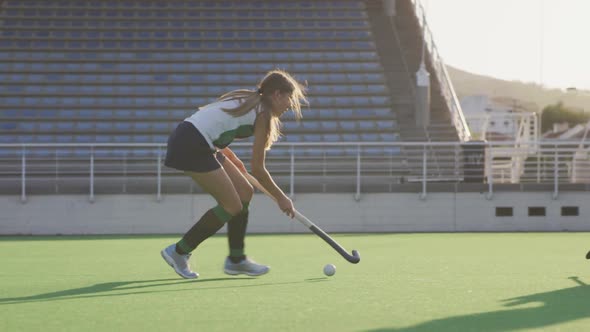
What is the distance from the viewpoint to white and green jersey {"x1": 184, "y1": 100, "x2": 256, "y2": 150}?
4906 mm

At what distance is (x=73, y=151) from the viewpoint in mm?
16250

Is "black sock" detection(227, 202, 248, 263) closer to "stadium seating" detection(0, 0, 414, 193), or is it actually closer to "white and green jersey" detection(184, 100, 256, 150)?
"white and green jersey" detection(184, 100, 256, 150)

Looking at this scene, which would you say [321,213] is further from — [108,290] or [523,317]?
[523,317]

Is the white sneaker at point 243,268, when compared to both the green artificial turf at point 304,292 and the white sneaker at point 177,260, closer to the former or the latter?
the green artificial turf at point 304,292

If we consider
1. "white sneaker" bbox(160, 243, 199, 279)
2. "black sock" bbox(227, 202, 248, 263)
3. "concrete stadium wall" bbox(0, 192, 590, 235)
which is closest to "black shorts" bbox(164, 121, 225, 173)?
"black sock" bbox(227, 202, 248, 263)

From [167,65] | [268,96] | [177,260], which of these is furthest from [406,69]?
[268,96]

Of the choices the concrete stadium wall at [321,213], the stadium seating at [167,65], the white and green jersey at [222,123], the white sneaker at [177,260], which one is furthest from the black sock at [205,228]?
the stadium seating at [167,65]

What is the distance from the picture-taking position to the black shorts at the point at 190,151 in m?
4.95

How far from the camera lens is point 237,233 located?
533cm

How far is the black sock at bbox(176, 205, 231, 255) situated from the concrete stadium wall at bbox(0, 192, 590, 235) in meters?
7.50

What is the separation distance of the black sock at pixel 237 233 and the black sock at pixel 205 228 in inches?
Result: 4.8

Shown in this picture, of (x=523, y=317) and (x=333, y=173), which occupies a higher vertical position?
(x=333, y=173)

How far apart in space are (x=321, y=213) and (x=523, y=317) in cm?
939

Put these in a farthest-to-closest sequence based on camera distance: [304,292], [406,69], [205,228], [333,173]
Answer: [406,69] → [333,173] → [205,228] → [304,292]
